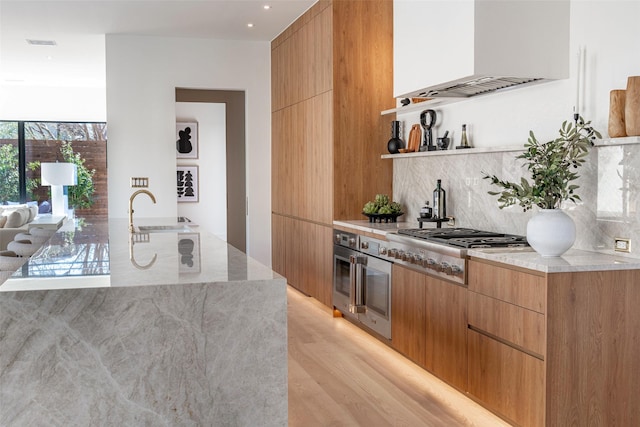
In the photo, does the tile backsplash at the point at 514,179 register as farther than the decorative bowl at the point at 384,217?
No

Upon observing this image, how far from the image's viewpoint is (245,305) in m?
2.26

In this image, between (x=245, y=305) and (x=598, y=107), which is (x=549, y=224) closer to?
(x=598, y=107)

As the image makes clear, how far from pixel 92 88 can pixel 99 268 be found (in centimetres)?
1070

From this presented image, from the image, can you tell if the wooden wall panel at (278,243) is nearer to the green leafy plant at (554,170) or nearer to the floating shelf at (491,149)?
the floating shelf at (491,149)

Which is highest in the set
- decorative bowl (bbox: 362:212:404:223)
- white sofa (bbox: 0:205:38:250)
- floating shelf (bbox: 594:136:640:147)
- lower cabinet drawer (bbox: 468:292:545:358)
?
floating shelf (bbox: 594:136:640:147)

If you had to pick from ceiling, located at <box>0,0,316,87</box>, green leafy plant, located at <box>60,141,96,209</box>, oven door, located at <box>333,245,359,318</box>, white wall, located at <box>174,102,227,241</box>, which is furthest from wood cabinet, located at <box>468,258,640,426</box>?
green leafy plant, located at <box>60,141,96,209</box>

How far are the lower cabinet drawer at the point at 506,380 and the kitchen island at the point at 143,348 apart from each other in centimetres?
Answer: 134

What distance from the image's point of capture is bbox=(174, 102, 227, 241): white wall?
9398 millimetres

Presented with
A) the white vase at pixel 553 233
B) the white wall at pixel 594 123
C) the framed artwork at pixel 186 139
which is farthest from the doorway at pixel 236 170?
the white vase at pixel 553 233

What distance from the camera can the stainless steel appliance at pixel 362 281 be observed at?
479cm

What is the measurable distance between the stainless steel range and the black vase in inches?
47.7

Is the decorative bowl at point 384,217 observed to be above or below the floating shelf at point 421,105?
below

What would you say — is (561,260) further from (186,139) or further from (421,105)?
(186,139)

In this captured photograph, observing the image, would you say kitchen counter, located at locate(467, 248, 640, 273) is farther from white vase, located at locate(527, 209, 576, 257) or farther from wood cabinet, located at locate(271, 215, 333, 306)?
wood cabinet, located at locate(271, 215, 333, 306)
